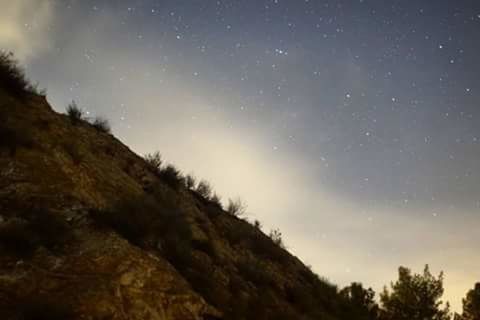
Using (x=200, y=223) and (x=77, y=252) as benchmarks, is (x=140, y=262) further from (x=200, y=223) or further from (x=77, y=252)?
(x=200, y=223)

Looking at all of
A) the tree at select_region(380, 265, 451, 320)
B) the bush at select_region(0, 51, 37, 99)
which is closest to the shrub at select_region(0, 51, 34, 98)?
the bush at select_region(0, 51, 37, 99)

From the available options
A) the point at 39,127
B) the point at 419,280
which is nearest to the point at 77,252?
the point at 39,127

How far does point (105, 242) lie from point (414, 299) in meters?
25.4

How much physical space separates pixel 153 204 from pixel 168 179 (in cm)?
523

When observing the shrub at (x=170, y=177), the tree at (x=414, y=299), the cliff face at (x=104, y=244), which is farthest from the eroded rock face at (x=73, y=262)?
the tree at (x=414, y=299)

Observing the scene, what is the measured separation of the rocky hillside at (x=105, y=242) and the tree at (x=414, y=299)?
13.9 m

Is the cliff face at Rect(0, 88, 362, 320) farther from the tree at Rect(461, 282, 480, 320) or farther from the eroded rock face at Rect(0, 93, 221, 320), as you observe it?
the tree at Rect(461, 282, 480, 320)

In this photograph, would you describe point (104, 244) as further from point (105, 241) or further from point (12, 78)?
point (12, 78)

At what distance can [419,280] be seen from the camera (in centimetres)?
3091

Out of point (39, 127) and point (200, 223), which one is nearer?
point (39, 127)

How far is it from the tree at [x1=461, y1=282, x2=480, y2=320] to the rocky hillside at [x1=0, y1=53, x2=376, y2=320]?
23.4 meters

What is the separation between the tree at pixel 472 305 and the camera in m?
35.8

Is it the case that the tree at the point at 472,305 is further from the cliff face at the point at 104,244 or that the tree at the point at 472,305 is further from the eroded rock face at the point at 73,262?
the eroded rock face at the point at 73,262

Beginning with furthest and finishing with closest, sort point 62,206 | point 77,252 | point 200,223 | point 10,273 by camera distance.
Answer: point 200,223 < point 62,206 < point 77,252 < point 10,273
